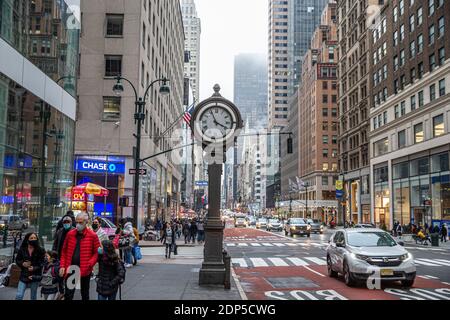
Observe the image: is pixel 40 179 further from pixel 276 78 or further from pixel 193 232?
pixel 276 78

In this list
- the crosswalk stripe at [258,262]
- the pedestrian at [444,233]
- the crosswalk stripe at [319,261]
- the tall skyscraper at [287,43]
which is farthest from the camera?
the tall skyscraper at [287,43]

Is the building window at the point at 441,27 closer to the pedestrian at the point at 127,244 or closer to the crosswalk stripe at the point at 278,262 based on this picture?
the crosswalk stripe at the point at 278,262

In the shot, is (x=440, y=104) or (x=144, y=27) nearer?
(x=144, y=27)

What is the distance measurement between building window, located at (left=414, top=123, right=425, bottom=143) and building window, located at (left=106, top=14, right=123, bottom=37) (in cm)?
3253

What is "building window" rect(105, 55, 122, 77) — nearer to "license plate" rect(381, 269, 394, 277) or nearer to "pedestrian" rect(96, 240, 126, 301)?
"license plate" rect(381, 269, 394, 277)

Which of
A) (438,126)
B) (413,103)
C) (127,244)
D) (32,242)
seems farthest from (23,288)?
(413,103)

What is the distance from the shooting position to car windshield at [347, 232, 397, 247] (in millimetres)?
14898

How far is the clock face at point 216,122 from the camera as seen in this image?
1491cm

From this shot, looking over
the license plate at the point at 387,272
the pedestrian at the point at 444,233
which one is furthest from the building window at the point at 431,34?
the license plate at the point at 387,272

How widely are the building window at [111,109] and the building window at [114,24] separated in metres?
5.83

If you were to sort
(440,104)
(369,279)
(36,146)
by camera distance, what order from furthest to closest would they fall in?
(440,104)
(36,146)
(369,279)
